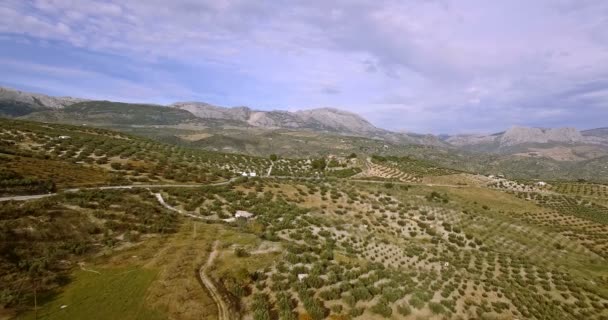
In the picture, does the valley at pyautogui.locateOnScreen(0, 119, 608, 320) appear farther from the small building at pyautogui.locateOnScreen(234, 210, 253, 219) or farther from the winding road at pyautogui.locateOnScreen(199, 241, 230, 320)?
the small building at pyautogui.locateOnScreen(234, 210, 253, 219)

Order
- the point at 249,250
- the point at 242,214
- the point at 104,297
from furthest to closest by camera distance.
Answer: the point at 242,214 → the point at 249,250 → the point at 104,297

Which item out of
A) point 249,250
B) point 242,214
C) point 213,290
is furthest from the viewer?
point 242,214

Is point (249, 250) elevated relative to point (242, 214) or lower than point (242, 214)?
lower

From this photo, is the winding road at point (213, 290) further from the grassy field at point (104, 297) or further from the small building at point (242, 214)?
the small building at point (242, 214)

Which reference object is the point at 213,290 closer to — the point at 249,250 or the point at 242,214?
the point at 249,250

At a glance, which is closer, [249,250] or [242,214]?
[249,250]

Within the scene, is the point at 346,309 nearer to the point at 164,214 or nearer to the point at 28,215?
the point at 164,214

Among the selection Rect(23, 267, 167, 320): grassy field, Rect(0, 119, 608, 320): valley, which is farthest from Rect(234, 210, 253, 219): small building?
Rect(23, 267, 167, 320): grassy field

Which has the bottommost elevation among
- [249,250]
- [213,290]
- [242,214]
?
[213,290]

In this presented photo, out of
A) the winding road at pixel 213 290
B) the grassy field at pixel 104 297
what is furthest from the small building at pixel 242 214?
the grassy field at pixel 104 297

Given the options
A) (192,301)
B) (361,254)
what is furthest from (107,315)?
(361,254)

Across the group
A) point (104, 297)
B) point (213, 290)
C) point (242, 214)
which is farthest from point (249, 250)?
point (104, 297)
